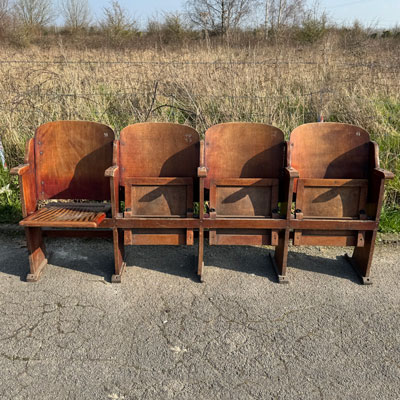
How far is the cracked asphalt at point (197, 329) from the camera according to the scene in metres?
2.42

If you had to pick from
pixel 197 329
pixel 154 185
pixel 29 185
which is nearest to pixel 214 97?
pixel 154 185

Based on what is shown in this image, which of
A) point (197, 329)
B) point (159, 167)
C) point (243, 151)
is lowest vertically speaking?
point (197, 329)

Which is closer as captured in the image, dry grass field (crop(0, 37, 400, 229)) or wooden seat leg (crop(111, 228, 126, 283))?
wooden seat leg (crop(111, 228, 126, 283))

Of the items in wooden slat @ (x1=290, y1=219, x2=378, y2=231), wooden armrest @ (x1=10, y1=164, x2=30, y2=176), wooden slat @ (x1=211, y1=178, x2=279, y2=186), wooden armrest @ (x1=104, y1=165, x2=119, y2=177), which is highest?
wooden armrest @ (x1=104, y1=165, x2=119, y2=177)

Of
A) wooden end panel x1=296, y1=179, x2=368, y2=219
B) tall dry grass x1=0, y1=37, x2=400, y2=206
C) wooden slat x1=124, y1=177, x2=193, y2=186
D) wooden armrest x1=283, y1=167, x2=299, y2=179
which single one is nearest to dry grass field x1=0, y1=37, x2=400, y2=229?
tall dry grass x1=0, y1=37, x2=400, y2=206

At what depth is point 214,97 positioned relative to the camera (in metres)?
→ 6.41

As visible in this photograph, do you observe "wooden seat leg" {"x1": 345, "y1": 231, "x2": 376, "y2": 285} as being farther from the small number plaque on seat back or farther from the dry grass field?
the small number plaque on seat back

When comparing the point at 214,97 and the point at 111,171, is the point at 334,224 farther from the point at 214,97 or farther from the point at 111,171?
the point at 214,97

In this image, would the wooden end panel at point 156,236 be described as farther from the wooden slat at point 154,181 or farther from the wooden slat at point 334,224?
the wooden slat at point 334,224

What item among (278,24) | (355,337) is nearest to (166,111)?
(355,337)

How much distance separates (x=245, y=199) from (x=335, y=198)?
2.67 feet

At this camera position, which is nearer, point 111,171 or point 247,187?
point 111,171

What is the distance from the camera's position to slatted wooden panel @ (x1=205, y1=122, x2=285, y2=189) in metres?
3.78

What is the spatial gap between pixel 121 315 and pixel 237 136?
1.92 meters
